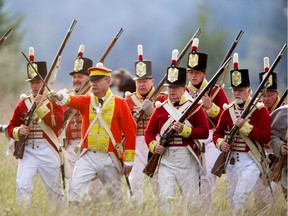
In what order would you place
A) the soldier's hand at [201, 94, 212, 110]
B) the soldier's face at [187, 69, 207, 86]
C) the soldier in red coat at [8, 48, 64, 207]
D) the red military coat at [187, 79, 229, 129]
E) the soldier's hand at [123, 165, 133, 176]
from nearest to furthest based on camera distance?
the soldier's hand at [123, 165, 133, 176]
the soldier in red coat at [8, 48, 64, 207]
the soldier's hand at [201, 94, 212, 110]
the red military coat at [187, 79, 229, 129]
the soldier's face at [187, 69, 207, 86]

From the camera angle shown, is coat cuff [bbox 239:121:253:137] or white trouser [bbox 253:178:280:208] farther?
white trouser [bbox 253:178:280:208]

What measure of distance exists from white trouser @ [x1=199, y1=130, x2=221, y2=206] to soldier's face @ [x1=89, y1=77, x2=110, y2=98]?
1526 mm

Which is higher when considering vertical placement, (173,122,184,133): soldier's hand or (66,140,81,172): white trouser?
(173,122,184,133): soldier's hand

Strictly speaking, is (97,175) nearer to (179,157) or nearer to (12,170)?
(179,157)

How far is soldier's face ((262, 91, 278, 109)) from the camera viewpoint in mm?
13250

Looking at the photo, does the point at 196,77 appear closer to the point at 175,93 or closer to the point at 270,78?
the point at 270,78

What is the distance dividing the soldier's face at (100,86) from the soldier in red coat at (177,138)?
1.98ft

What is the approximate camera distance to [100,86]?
1170 cm

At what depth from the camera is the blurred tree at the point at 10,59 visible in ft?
65.5

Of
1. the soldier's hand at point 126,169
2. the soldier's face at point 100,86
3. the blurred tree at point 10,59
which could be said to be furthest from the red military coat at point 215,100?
the blurred tree at point 10,59

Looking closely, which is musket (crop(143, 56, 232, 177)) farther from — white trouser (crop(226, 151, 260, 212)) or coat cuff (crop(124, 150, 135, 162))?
white trouser (crop(226, 151, 260, 212))

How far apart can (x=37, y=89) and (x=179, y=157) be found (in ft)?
5.66

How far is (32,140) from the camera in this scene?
1229 centimetres

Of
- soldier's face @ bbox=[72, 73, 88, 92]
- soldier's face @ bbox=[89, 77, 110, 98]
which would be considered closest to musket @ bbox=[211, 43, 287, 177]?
soldier's face @ bbox=[89, 77, 110, 98]
